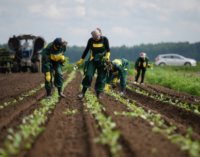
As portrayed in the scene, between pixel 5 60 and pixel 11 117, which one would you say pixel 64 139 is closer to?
pixel 11 117

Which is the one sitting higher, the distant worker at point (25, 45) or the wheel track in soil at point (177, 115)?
the distant worker at point (25, 45)

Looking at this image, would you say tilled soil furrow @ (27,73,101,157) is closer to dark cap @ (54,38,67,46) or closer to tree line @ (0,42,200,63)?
dark cap @ (54,38,67,46)

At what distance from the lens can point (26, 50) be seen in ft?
57.1

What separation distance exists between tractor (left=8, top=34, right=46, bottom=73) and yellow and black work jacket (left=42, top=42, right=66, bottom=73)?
439 inches

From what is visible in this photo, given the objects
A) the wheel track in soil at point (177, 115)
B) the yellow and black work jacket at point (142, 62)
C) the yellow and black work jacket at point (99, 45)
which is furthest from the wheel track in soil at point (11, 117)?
the yellow and black work jacket at point (142, 62)

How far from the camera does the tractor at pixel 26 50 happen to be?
16938 millimetres

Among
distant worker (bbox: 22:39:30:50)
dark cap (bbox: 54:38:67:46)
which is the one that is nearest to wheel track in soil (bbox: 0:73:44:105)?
dark cap (bbox: 54:38:67:46)

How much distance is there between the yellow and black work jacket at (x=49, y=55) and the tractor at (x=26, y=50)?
11159mm

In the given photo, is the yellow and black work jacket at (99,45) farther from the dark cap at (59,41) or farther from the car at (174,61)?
the car at (174,61)

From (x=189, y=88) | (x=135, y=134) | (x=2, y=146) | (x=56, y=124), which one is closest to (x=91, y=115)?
(x=56, y=124)

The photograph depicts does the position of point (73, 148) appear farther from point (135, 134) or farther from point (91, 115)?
point (91, 115)

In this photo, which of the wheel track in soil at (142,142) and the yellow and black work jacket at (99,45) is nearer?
the wheel track in soil at (142,142)

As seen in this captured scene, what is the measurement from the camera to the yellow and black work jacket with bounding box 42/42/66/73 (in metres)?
6.10

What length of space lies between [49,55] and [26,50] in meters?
12.1
